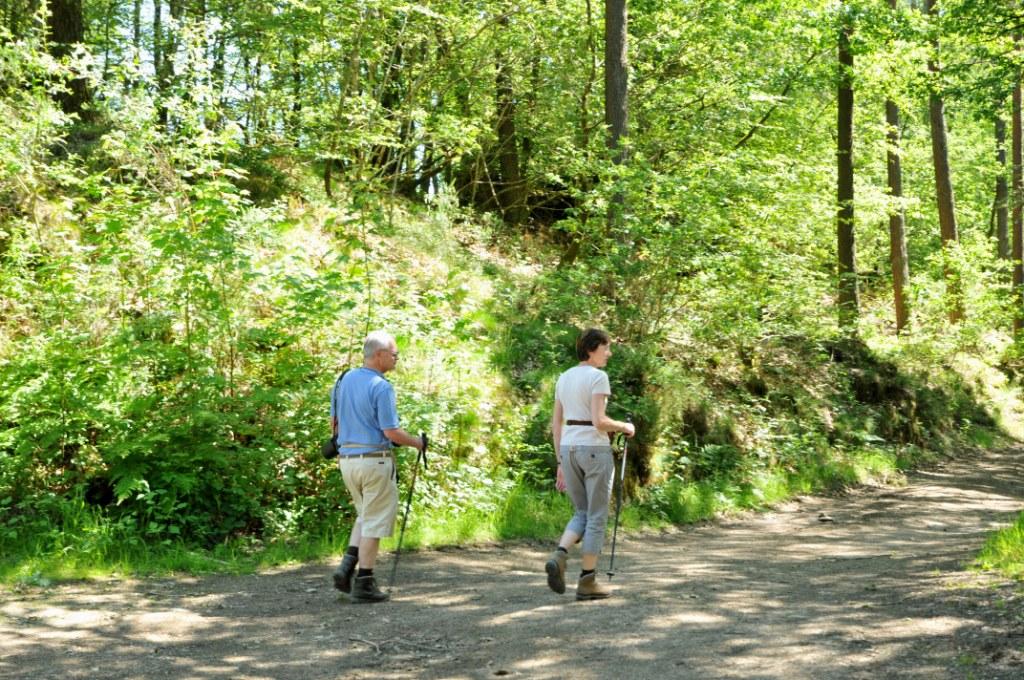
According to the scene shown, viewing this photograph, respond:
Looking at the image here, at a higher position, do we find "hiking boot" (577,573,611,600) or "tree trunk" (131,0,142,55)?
"tree trunk" (131,0,142,55)

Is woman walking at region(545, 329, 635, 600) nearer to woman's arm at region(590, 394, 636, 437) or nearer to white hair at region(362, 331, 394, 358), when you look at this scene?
woman's arm at region(590, 394, 636, 437)

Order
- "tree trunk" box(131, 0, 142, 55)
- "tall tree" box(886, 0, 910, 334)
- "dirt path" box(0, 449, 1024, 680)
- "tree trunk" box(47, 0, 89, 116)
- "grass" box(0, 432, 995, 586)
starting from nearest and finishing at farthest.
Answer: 1. "dirt path" box(0, 449, 1024, 680)
2. "grass" box(0, 432, 995, 586)
3. "tree trunk" box(47, 0, 89, 116)
4. "tall tree" box(886, 0, 910, 334)
5. "tree trunk" box(131, 0, 142, 55)

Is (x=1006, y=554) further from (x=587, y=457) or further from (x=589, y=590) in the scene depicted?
(x=587, y=457)

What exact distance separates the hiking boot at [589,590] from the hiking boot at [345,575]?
176cm

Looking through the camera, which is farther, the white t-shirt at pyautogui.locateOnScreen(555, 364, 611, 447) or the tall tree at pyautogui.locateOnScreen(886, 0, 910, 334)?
the tall tree at pyautogui.locateOnScreen(886, 0, 910, 334)

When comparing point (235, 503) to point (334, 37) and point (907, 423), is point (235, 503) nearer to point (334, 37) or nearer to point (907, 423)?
point (334, 37)

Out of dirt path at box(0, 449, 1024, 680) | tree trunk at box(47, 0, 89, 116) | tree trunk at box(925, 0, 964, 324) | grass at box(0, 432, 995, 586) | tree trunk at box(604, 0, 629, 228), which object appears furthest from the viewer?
tree trunk at box(925, 0, 964, 324)

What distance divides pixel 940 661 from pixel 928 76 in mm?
15167

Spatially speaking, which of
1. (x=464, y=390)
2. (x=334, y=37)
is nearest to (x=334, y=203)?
(x=334, y=37)

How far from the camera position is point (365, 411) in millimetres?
7578

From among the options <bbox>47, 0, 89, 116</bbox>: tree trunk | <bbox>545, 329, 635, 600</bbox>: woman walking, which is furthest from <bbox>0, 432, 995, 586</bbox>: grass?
<bbox>47, 0, 89, 116</bbox>: tree trunk

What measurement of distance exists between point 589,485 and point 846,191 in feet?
52.3

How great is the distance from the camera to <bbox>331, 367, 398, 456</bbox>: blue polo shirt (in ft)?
24.7

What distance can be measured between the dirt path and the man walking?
30 centimetres
